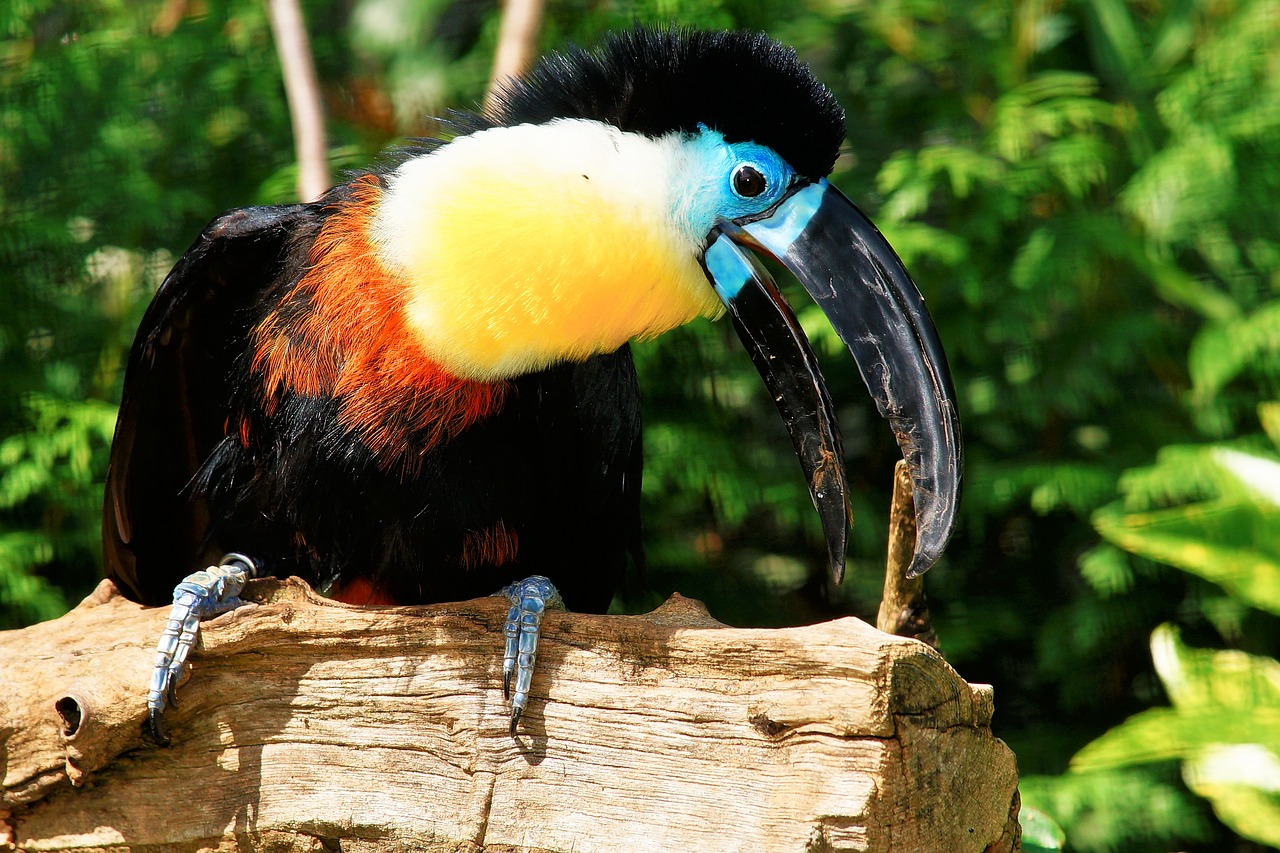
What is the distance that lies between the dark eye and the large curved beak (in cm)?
4

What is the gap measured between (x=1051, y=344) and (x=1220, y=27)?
92 centimetres

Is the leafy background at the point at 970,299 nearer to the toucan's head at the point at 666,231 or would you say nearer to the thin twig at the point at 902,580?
the toucan's head at the point at 666,231

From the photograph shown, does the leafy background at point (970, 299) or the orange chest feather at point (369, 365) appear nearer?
the orange chest feather at point (369, 365)

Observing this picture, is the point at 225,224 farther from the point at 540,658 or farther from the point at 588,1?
the point at 588,1

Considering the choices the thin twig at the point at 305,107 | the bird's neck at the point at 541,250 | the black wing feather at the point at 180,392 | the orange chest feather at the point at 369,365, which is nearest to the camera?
the bird's neck at the point at 541,250

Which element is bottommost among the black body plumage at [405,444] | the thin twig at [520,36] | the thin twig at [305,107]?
the black body plumage at [405,444]

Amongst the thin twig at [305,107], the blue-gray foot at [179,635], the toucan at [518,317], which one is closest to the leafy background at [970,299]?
the thin twig at [305,107]

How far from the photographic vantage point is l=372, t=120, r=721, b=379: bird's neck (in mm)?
1932

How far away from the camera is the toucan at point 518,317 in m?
1.93

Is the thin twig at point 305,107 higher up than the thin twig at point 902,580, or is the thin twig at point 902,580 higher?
the thin twig at point 305,107

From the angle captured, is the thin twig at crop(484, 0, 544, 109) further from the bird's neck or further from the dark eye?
the dark eye

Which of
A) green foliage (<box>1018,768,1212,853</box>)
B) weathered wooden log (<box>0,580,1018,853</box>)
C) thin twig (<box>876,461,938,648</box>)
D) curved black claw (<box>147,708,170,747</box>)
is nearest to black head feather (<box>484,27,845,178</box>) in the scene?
thin twig (<box>876,461,938,648</box>)

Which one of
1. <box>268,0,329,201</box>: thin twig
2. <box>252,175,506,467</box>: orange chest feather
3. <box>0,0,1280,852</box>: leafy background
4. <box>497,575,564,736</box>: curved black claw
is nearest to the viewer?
<box>497,575,564,736</box>: curved black claw

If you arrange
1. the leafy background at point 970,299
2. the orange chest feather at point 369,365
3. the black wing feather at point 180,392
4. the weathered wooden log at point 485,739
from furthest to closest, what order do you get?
the leafy background at point 970,299 < the black wing feather at point 180,392 < the orange chest feather at point 369,365 < the weathered wooden log at point 485,739
